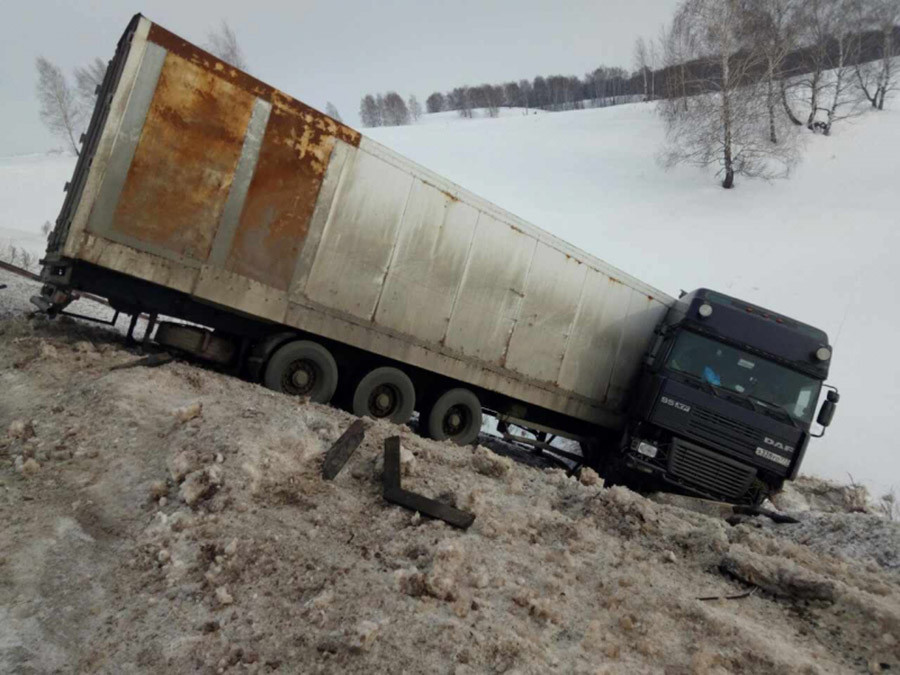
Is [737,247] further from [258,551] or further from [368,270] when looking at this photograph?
[258,551]

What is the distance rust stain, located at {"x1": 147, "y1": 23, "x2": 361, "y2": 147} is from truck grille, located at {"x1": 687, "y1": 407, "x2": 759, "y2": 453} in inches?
245

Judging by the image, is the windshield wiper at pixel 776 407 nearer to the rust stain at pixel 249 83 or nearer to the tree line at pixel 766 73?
the rust stain at pixel 249 83

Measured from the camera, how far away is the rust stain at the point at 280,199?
577 centimetres

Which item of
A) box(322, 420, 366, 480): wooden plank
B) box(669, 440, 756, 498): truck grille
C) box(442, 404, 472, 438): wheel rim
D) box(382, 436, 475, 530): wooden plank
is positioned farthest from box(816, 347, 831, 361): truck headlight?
box(322, 420, 366, 480): wooden plank

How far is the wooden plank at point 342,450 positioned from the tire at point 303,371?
1.78 meters

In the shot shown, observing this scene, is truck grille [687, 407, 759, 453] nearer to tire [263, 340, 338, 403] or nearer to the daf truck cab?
the daf truck cab

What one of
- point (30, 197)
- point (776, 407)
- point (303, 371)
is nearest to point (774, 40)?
point (776, 407)

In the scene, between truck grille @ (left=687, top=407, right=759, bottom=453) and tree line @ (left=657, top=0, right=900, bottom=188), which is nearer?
truck grille @ (left=687, top=407, right=759, bottom=453)

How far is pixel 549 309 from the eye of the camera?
8102 millimetres

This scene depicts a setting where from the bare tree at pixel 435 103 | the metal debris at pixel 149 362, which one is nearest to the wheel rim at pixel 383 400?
the metal debris at pixel 149 362

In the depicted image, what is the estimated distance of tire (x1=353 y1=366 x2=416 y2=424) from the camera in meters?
6.84

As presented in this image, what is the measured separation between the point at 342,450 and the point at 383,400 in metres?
2.60

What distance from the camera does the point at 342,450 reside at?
14.7 ft

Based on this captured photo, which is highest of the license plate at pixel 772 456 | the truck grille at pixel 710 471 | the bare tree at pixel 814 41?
the bare tree at pixel 814 41
